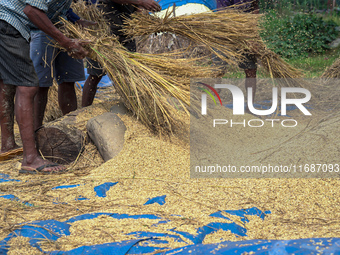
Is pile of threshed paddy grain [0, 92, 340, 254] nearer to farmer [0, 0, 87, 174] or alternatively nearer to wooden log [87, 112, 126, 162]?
wooden log [87, 112, 126, 162]

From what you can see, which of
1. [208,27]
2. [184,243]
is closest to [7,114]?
[208,27]

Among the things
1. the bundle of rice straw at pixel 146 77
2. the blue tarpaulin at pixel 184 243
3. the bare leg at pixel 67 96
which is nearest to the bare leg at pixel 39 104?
the bare leg at pixel 67 96

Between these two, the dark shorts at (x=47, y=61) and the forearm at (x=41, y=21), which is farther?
the dark shorts at (x=47, y=61)

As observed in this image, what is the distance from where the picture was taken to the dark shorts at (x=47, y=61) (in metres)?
3.21

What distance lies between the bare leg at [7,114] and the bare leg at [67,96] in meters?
0.59

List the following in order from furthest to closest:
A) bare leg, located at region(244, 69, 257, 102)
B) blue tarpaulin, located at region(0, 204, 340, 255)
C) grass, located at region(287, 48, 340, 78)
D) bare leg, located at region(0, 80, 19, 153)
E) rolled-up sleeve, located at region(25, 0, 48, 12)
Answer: grass, located at region(287, 48, 340, 78) < bare leg, located at region(244, 69, 257, 102) < bare leg, located at region(0, 80, 19, 153) < rolled-up sleeve, located at region(25, 0, 48, 12) < blue tarpaulin, located at region(0, 204, 340, 255)

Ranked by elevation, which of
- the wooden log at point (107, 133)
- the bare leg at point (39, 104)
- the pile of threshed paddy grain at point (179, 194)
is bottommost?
the pile of threshed paddy grain at point (179, 194)

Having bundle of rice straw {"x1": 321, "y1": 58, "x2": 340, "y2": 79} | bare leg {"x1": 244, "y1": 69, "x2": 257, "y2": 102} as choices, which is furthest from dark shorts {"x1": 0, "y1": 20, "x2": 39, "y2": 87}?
bundle of rice straw {"x1": 321, "y1": 58, "x2": 340, "y2": 79}

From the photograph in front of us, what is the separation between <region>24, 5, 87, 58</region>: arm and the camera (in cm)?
259

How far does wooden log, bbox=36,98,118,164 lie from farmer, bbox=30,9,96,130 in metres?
0.29

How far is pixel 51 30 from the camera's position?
8.83ft

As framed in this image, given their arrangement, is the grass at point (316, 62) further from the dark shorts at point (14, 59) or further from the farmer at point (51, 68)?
the dark shorts at point (14, 59)

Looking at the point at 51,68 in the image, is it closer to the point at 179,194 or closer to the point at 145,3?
the point at 145,3

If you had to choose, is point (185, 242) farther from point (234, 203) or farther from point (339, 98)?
point (339, 98)
